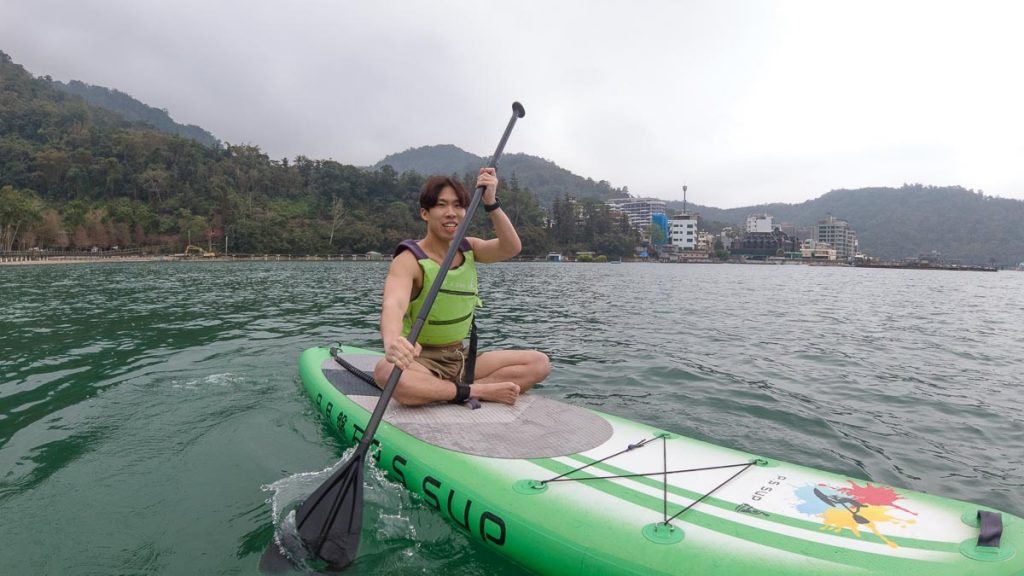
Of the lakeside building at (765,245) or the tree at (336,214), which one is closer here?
the tree at (336,214)

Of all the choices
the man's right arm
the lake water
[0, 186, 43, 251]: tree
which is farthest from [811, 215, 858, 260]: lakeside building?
the man's right arm

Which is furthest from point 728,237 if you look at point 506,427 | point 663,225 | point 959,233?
point 506,427

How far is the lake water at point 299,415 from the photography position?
336 centimetres

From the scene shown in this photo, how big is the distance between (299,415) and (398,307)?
261 cm

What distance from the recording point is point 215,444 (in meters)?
4.85

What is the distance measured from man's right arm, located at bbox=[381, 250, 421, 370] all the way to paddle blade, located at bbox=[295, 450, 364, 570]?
28.1 inches

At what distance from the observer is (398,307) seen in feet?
13.0

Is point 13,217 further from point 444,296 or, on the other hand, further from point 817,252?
point 817,252

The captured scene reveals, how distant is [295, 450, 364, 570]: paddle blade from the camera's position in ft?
10.1

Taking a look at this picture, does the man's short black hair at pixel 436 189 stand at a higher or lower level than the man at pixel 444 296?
higher

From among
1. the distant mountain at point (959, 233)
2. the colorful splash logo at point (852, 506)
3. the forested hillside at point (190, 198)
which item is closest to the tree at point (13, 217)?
the forested hillside at point (190, 198)

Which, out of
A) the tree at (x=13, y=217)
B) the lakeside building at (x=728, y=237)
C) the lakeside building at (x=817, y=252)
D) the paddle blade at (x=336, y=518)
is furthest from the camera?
the lakeside building at (x=728, y=237)

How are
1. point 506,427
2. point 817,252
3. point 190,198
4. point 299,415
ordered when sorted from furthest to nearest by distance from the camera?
point 817,252
point 190,198
point 299,415
point 506,427

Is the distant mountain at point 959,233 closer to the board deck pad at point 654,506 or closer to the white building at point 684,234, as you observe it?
the white building at point 684,234
